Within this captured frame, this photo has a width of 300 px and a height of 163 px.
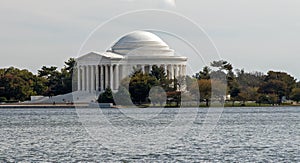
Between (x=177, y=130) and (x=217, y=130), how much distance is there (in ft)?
9.77

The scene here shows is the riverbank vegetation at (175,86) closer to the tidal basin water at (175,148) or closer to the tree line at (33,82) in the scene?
the tree line at (33,82)

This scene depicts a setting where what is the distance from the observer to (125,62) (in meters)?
159

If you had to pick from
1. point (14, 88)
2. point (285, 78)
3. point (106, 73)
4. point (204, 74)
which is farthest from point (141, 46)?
point (285, 78)

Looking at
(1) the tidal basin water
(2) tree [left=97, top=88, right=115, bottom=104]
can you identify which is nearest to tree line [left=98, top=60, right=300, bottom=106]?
(2) tree [left=97, top=88, right=115, bottom=104]

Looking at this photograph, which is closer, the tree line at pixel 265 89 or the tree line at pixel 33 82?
the tree line at pixel 265 89

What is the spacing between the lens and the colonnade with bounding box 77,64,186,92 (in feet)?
518

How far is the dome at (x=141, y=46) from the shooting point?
162m

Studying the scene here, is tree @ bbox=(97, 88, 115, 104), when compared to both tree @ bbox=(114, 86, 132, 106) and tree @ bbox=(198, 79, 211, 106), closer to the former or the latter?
tree @ bbox=(114, 86, 132, 106)

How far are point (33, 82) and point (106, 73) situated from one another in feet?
45.8

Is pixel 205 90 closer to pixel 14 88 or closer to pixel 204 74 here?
pixel 204 74

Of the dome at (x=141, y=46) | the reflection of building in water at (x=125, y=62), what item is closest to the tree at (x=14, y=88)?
the reflection of building in water at (x=125, y=62)

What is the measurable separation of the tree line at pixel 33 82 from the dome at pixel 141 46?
1207cm

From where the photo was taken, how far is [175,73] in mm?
160000

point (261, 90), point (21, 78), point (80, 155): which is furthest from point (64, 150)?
point (21, 78)
